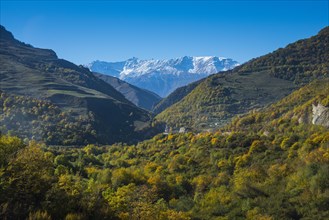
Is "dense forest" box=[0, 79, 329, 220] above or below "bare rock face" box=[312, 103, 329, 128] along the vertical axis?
below

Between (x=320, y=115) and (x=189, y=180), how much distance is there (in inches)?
1757

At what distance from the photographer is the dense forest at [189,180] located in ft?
91.7

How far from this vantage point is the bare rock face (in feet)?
333

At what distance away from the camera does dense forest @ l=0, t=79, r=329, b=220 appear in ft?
91.7

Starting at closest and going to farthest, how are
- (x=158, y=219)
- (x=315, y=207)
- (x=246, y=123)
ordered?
1. (x=158, y=219)
2. (x=315, y=207)
3. (x=246, y=123)

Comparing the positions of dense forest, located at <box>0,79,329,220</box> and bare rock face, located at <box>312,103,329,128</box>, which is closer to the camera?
dense forest, located at <box>0,79,329,220</box>

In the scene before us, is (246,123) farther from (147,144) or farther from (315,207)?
(315,207)

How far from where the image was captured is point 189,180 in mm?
84688

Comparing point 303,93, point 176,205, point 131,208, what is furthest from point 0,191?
point 303,93

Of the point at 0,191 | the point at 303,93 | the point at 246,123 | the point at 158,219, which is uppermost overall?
the point at 303,93

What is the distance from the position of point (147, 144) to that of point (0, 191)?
117 meters

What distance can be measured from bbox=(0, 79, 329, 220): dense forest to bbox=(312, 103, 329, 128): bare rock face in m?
1.54

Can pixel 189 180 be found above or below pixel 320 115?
below

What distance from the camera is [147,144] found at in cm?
14238
